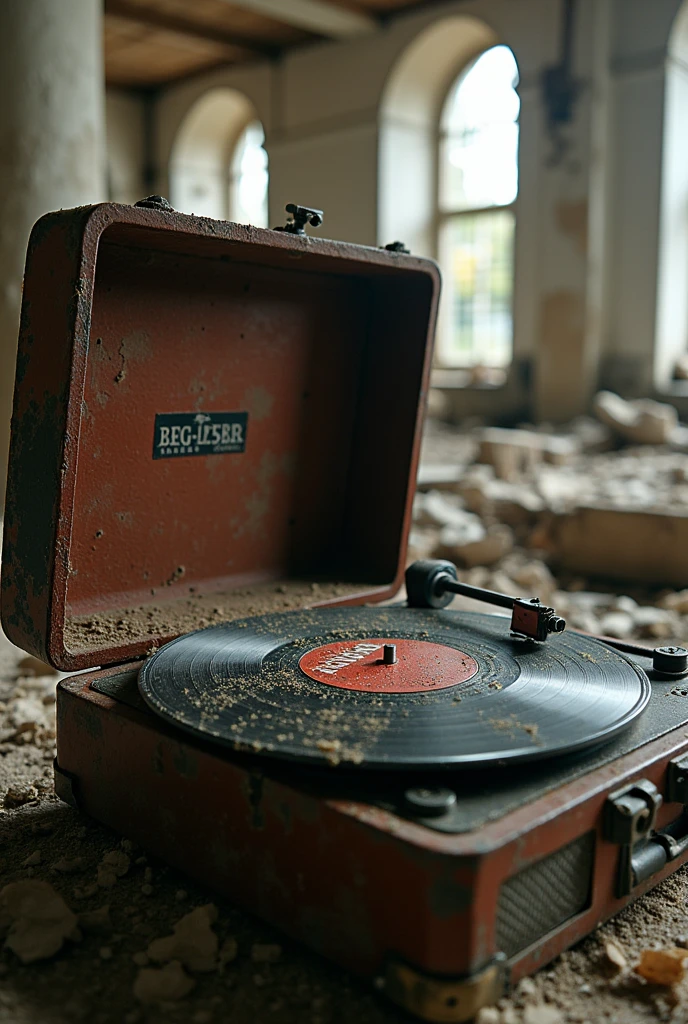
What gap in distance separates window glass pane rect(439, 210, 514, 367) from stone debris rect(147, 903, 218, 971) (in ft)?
28.1

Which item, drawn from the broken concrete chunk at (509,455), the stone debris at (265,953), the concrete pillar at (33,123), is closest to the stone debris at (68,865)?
the stone debris at (265,953)

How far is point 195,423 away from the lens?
6.51ft

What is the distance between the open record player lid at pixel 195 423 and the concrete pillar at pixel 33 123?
1765mm

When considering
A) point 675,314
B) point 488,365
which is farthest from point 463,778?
point 488,365

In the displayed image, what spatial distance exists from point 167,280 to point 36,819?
3.39 feet

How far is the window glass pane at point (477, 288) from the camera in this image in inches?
368

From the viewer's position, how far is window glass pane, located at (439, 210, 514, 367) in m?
9.34

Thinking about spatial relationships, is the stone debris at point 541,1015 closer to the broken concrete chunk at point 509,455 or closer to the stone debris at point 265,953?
the stone debris at point 265,953

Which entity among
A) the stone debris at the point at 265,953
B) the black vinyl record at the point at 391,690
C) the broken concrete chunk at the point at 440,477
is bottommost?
the stone debris at the point at 265,953

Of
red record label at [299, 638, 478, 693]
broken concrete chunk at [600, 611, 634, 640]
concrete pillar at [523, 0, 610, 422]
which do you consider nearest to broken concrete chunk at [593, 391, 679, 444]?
concrete pillar at [523, 0, 610, 422]

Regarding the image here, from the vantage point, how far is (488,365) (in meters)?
9.70

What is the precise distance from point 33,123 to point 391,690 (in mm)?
3219

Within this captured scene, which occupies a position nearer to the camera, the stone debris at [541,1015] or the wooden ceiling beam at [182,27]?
the stone debris at [541,1015]

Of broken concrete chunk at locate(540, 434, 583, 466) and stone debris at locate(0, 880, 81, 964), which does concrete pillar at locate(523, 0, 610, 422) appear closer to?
broken concrete chunk at locate(540, 434, 583, 466)
